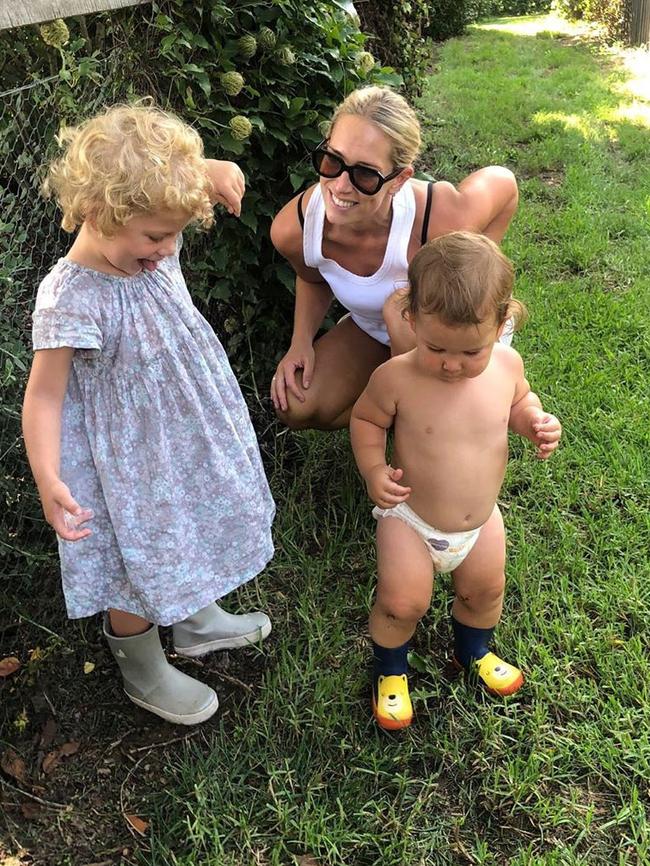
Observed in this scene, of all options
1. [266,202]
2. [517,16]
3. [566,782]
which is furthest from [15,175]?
[517,16]

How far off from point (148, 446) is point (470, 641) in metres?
1.09

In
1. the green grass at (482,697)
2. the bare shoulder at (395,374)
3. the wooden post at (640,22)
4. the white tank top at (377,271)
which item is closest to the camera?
the green grass at (482,697)

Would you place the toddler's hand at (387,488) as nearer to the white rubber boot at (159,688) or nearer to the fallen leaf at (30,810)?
the white rubber boot at (159,688)

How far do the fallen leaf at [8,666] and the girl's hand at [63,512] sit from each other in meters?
0.80

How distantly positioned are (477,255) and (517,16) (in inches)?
662

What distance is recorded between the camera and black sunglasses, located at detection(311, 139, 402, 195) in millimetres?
2168

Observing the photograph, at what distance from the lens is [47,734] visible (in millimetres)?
2133

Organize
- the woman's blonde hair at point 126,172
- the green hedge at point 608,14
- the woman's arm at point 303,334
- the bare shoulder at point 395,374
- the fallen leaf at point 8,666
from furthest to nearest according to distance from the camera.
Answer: the green hedge at point 608,14
the woman's arm at point 303,334
the fallen leaf at point 8,666
the bare shoulder at point 395,374
the woman's blonde hair at point 126,172

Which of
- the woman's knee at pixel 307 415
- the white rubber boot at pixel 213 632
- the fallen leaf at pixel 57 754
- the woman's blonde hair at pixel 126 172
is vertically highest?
the woman's blonde hair at pixel 126 172

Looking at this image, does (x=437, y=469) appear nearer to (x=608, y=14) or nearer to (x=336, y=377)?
(x=336, y=377)

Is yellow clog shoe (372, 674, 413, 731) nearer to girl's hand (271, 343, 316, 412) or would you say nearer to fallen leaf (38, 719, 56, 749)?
fallen leaf (38, 719, 56, 749)

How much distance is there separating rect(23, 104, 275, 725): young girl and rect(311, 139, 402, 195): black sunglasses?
34 cm

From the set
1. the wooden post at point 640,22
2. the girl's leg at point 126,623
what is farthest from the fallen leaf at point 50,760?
the wooden post at point 640,22

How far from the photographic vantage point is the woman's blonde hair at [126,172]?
1.51 metres
